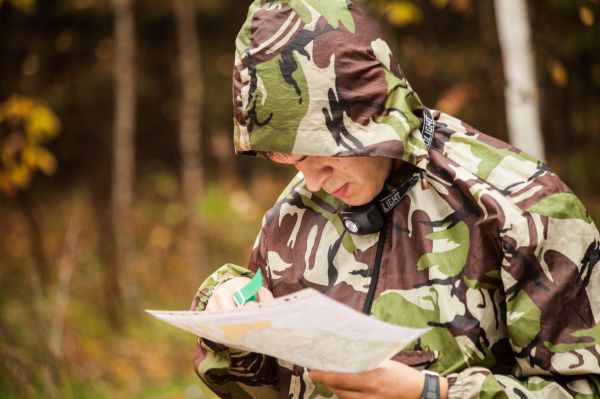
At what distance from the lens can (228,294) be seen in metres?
1.84

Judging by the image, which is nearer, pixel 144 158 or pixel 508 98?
pixel 508 98

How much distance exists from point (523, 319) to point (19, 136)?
3987 mm

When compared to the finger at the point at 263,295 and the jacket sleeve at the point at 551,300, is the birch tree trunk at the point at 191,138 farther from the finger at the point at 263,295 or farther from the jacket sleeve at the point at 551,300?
the jacket sleeve at the point at 551,300

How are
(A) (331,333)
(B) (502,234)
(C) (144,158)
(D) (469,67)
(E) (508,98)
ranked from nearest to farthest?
(A) (331,333) < (B) (502,234) < (E) (508,98) < (D) (469,67) < (C) (144,158)

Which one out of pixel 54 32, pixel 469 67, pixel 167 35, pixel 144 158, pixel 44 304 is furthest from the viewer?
pixel 144 158

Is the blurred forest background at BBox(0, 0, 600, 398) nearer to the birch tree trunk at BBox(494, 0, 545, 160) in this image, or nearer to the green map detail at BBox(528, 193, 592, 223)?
the birch tree trunk at BBox(494, 0, 545, 160)

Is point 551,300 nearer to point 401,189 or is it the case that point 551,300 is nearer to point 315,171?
point 401,189

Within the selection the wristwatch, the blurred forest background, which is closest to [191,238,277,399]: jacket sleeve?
the wristwatch

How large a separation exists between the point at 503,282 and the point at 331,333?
0.43 m

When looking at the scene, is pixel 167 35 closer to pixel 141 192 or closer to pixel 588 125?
pixel 141 192

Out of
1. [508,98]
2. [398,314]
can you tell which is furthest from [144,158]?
[398,314]

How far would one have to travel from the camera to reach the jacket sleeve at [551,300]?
148cm

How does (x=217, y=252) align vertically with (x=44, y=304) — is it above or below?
below

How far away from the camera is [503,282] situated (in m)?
1.52
